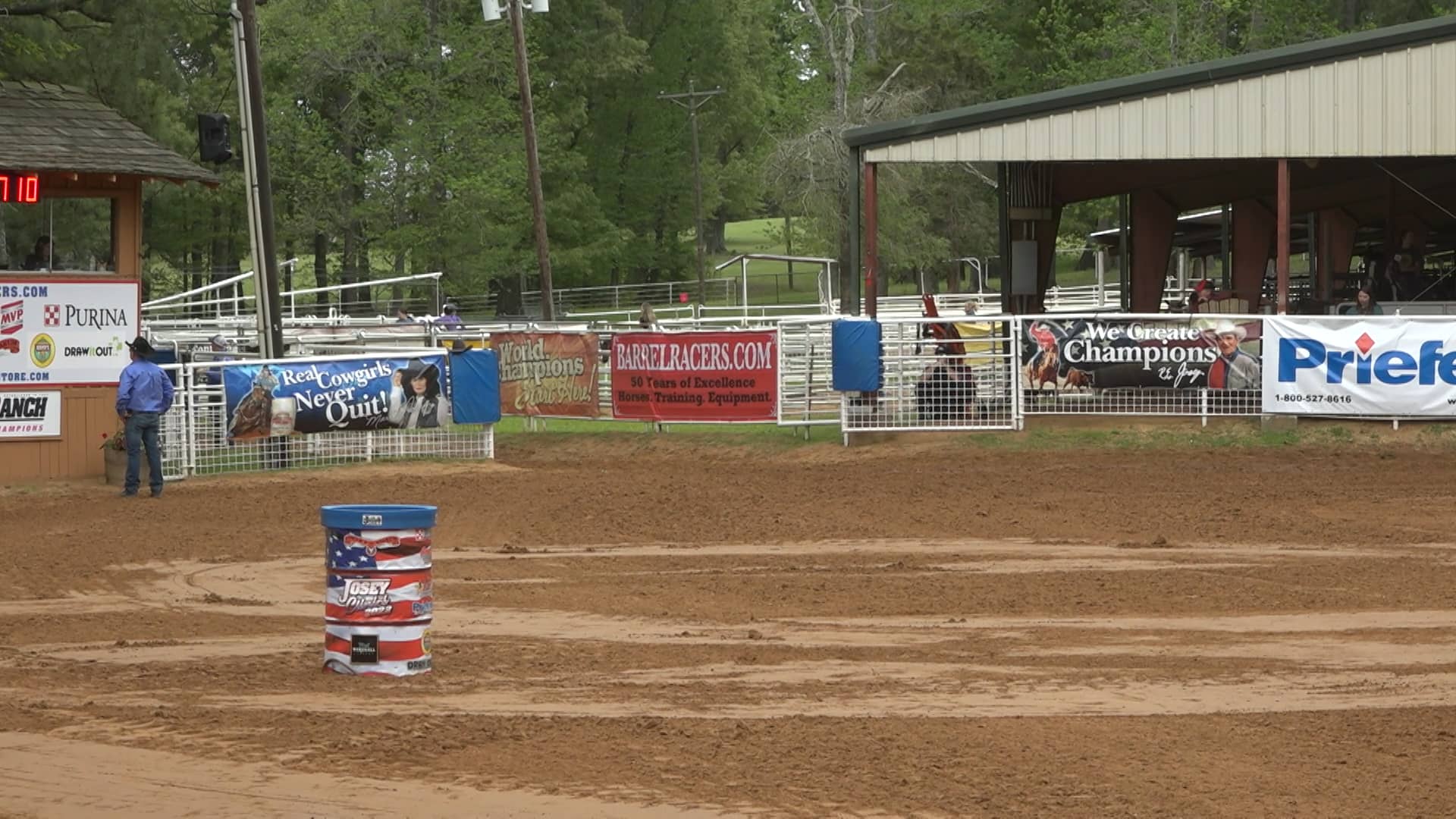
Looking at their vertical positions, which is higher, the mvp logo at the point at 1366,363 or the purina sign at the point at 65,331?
the purina sign at the point at 65,331

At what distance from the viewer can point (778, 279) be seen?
80688 millimetres

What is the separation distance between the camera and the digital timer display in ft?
66.5

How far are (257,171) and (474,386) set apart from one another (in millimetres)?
4110

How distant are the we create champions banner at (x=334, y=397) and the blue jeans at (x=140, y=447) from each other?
134 cm

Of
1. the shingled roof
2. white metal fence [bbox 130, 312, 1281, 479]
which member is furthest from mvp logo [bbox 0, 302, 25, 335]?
white metal fence [bbox 130, 312, 1281, 479]

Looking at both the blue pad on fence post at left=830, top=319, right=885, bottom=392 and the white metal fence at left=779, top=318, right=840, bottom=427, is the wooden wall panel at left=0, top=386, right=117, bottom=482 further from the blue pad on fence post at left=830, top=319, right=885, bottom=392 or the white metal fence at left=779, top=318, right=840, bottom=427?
the blue pad on fence post at left=830, top=319, right=885, bottom=392

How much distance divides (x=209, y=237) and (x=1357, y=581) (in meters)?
53.4

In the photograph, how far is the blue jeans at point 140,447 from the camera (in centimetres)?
1994

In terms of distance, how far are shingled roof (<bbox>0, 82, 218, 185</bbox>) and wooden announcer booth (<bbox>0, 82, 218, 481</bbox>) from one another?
0.02m

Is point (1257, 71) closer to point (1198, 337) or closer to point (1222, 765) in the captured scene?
point (1198, 337)

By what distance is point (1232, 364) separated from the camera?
73.5 ft

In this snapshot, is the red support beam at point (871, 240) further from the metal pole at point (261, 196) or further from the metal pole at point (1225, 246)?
the metal pole at point (1225, 246)

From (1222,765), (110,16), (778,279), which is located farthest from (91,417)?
(778,279)

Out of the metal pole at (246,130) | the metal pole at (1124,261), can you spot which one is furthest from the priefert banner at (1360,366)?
the metal pole at (246,130)
